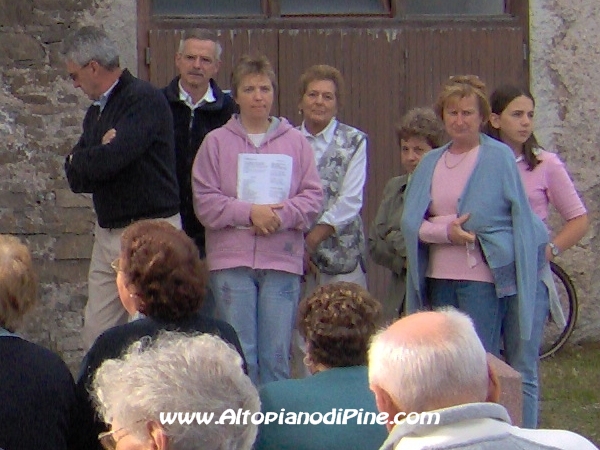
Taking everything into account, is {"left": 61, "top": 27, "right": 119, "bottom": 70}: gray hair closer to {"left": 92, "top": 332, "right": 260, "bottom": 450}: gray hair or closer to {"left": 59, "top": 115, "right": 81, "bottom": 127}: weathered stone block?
{"left": 59, "top": 115, "right": 81, "bottom": 127}: weathered stone block

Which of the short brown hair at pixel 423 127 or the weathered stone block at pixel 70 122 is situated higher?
the weathered stone block at pixel 70 122

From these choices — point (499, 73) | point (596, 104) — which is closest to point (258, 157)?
point (499, 73)

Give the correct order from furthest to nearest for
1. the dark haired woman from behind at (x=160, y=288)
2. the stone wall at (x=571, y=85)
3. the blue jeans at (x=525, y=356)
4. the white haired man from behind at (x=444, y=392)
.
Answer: the stone wall at (x=571, y=85), the blue jeans at (x=525, y=356), the dark haired woman from behind at (x=160, y=288), the white haired man from behind at (x=444, y=392)

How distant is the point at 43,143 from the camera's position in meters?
6.63

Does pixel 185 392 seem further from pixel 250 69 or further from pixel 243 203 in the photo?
pixel 250 69

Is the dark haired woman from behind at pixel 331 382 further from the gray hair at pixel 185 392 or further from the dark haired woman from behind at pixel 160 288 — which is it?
the gray hair at pixel 185 392

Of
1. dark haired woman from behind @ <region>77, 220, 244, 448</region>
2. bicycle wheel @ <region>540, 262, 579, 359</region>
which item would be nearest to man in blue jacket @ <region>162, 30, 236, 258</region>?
dark haired woman from behind @ <region>77, 220, 244, 448</region>

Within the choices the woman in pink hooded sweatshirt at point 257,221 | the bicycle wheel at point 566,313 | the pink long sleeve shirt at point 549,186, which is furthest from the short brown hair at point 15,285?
the bicycle wheel at point 566,313

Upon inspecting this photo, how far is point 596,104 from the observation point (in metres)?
7.40

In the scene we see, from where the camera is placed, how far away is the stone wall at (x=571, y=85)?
731cm

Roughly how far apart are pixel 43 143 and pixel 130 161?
1753 millimetres

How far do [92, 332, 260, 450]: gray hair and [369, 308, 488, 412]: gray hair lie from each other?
337 millimetres

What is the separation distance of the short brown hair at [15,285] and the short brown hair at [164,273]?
328 millimetres

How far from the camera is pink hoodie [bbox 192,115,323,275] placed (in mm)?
5156
